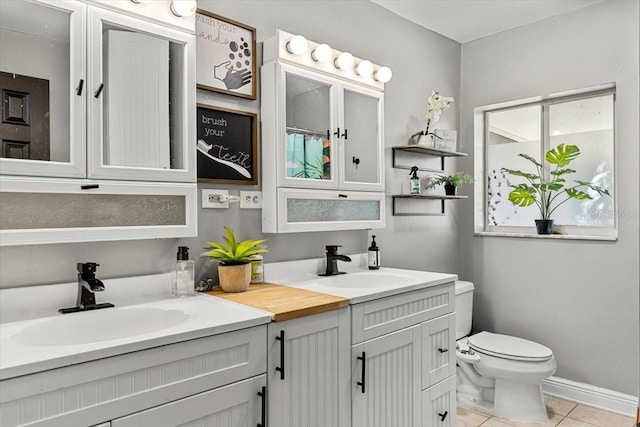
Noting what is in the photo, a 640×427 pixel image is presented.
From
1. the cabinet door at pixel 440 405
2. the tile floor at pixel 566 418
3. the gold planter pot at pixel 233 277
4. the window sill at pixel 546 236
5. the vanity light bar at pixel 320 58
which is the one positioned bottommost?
the tile floor at pixel 566 418

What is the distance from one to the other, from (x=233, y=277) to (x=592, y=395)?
2.32 meters

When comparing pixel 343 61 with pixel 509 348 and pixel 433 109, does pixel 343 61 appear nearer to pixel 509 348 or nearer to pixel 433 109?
pixel 433 109

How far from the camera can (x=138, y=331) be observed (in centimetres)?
144

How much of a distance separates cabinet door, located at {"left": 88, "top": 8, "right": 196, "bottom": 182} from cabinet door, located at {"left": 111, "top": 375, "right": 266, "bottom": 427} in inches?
29.6

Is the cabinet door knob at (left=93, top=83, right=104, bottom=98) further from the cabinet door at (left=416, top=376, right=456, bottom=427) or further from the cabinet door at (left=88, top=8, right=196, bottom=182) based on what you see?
the cabinet door at (left=416, top=376, right=456, bottom=427)

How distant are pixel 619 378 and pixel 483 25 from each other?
92.3 inches

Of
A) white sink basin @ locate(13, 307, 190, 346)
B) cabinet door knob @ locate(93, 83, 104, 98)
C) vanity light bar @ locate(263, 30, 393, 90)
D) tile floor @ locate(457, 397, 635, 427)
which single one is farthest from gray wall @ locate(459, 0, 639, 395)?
cabinet door knob @ locate(93, 83, 104, 98)

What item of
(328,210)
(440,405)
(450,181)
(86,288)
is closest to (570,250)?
(450,181)

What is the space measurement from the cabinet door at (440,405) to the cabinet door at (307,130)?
107 cm

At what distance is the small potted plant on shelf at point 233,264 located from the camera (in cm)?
174

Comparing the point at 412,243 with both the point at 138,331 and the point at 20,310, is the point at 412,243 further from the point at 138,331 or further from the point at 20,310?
the point at 20,310

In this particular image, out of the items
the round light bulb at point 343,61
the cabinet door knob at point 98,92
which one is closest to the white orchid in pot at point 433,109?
the round light bulb at point 343,61

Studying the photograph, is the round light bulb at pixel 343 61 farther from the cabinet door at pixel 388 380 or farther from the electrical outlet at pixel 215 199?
the cabinet door at pixel 388 380

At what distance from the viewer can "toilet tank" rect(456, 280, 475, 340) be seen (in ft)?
9.31
